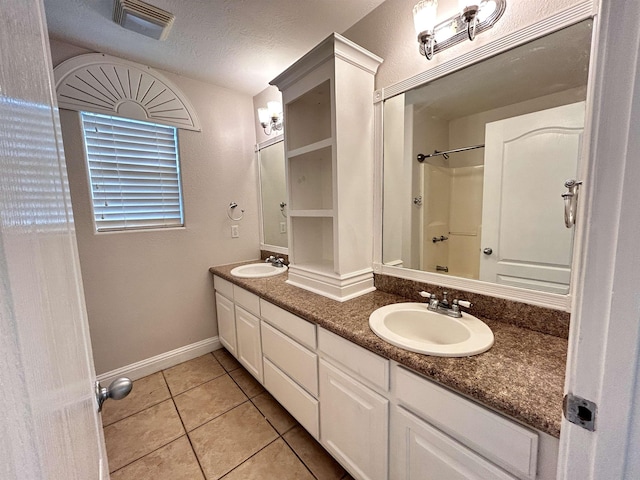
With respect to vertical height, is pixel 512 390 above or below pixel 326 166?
below

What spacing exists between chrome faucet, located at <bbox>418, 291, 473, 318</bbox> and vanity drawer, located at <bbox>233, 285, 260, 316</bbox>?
102 centimetres

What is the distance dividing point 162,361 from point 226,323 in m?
0.59

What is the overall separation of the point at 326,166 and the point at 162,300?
170cm

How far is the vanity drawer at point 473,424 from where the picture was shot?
0.68 m

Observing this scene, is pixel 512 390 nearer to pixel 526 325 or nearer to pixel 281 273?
pixel 526 325

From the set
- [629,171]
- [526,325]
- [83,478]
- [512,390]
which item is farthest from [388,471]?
[629,171]

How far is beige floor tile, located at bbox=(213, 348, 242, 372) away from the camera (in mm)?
2207

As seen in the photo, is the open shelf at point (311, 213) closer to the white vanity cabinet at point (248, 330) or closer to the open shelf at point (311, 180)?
the open shelf at point (311, 180)

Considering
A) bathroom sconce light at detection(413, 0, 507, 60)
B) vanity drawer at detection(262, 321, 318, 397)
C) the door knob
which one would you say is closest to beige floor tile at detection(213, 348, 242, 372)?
vanity drawer at detection(262, 321, 318, 397)

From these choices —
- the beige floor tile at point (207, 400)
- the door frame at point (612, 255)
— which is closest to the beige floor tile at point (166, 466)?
the beige floor tile at point (207, 400)

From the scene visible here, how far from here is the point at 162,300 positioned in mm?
2156

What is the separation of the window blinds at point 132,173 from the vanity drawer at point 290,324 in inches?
46.5

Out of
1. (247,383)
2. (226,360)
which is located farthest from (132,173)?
(247,383)

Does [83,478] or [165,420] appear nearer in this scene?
[83,478]
